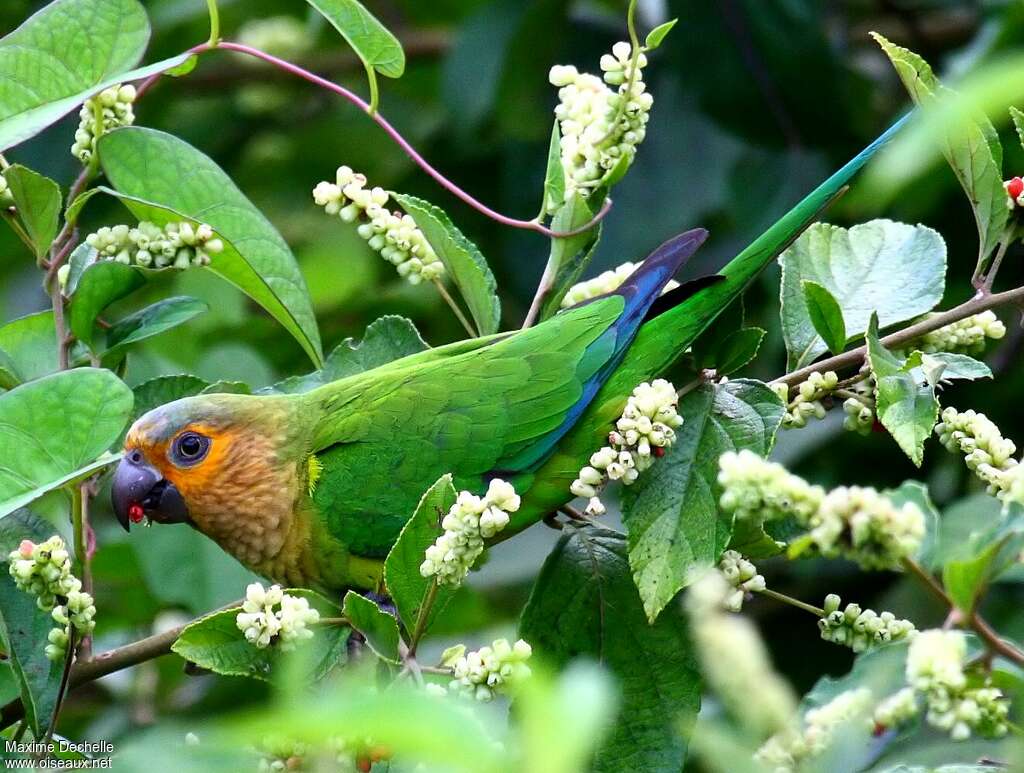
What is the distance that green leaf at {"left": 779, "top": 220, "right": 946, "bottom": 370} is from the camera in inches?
65.1

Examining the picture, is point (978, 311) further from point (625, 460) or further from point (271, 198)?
point (271, 198)

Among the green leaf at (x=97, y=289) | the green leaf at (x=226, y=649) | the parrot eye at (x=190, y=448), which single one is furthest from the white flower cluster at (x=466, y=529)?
the parrot eye at (x=190, y=448)

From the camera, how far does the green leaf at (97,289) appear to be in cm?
163

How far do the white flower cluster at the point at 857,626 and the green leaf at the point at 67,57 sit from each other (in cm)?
103

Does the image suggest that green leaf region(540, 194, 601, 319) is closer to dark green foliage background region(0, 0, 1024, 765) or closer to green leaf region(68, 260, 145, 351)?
green leaf region(68, 260, 145, 351)

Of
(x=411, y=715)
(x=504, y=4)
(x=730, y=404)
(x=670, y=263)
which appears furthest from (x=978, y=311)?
(x=504, y=4)

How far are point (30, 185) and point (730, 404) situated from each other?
3.15 feet

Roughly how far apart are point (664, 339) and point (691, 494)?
14.9 inches

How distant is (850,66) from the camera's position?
346cm

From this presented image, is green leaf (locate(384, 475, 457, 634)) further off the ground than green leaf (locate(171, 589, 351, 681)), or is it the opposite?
green leaf (locate(384, 475, 457, 634))

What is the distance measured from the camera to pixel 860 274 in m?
1.74

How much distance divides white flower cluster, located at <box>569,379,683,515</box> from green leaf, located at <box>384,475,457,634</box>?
18 cm

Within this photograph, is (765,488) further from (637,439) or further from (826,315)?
(826,315)

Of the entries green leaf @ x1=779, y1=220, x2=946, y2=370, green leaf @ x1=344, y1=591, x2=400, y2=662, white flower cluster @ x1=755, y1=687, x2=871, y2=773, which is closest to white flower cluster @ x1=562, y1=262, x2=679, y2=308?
green leaf @ x1=779, y1=220, x2=946, y2=370
